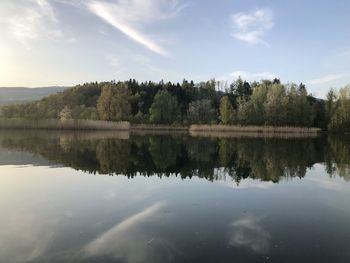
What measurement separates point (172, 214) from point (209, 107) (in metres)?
86.2

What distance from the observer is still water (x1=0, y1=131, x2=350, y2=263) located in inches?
299

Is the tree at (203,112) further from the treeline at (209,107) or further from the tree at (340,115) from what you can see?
the tree at (340,115)

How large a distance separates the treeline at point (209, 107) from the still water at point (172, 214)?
185 feet

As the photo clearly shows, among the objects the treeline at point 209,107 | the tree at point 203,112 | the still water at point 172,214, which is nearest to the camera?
the still water at point 172,214

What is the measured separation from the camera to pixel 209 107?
96.0 m

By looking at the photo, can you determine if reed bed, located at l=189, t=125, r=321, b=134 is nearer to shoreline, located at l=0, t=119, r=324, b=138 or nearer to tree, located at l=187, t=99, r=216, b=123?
shoreline, located at l=0, t=119, r=324, b=138

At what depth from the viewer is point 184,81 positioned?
12575 centimetres

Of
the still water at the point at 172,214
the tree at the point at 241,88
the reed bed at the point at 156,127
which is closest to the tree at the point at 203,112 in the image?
the reed bed at the point at 156,127

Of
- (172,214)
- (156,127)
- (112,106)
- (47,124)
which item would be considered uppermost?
(112,106)

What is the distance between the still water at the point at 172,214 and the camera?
7600mm

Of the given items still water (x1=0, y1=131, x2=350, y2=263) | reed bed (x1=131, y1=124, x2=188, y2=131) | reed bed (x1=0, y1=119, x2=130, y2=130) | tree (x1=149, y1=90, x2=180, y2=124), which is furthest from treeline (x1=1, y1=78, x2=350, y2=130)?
still water (x1=0, y1=131, x2=350, y2=263)

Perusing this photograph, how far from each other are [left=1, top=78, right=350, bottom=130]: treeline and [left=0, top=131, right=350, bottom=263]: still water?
56475mm

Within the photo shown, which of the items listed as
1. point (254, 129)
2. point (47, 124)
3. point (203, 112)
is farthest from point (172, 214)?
point (203, 112)

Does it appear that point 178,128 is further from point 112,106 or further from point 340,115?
point 340,115
